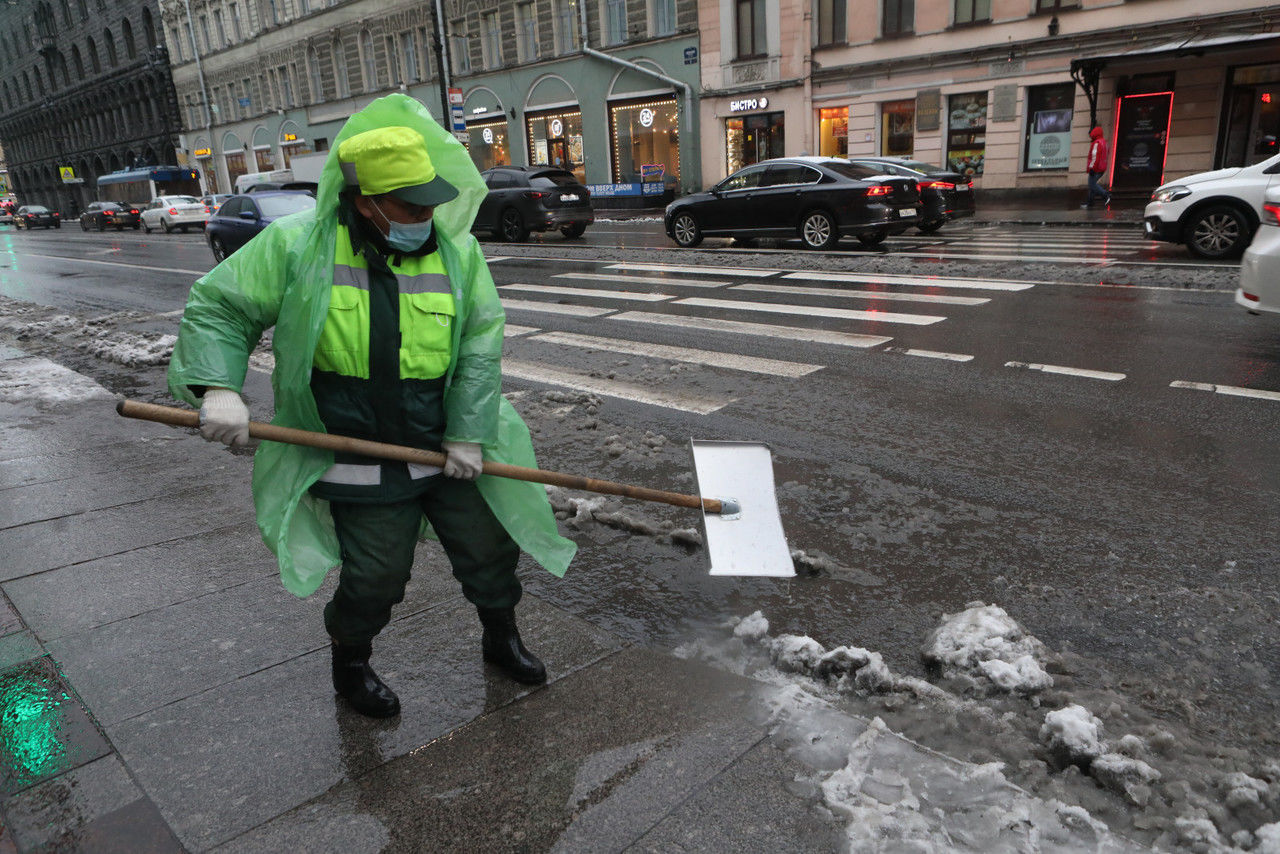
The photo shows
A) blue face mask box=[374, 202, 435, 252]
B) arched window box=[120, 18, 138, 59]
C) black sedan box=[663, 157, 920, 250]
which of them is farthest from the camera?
arched window box=[120, 18, 138, 59]

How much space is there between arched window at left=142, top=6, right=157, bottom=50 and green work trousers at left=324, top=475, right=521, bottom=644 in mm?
73968

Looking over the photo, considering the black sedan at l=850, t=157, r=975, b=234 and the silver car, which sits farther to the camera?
A: the silver car

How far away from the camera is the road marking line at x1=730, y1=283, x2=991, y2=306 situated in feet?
32.3

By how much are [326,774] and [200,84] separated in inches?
2568

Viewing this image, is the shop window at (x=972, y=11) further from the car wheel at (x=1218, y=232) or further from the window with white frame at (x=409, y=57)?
the window with white frame at (x=409, y=57)

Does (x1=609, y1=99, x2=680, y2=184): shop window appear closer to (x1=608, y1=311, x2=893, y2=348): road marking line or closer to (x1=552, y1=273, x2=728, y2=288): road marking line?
(x1=552, y1=273, x2=728, y2=288): road marking line

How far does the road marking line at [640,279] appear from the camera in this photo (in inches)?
484

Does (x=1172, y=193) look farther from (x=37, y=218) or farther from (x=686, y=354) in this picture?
(x=37, y=218)

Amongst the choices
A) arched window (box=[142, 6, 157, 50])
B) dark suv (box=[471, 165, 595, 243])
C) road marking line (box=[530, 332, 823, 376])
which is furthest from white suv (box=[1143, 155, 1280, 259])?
arched window (box=[142, 6, 157, 50])

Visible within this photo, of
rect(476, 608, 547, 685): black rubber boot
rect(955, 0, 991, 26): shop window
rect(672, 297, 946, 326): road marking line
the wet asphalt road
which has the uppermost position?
rect(955, 0, 991, 26): shop window

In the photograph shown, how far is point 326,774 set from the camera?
101 inches

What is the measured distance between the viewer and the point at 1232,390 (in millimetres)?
5977

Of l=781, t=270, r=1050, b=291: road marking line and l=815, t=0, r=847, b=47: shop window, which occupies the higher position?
l=815, t=0, r=847, b=47: shop window

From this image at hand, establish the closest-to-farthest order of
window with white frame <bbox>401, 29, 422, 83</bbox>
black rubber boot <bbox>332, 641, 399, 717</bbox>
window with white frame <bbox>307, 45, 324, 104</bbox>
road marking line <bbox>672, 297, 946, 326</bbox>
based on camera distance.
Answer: black rubber boot <bbox>332, 641, 399, 717</bbox> → road marking line <bbox>672, 297, 946, 326</bbox> → window with white frame <bbox>401, 29, 422, 83</bbox> → window with white frame <bbox>307, 45, 324, 104</bbox>
